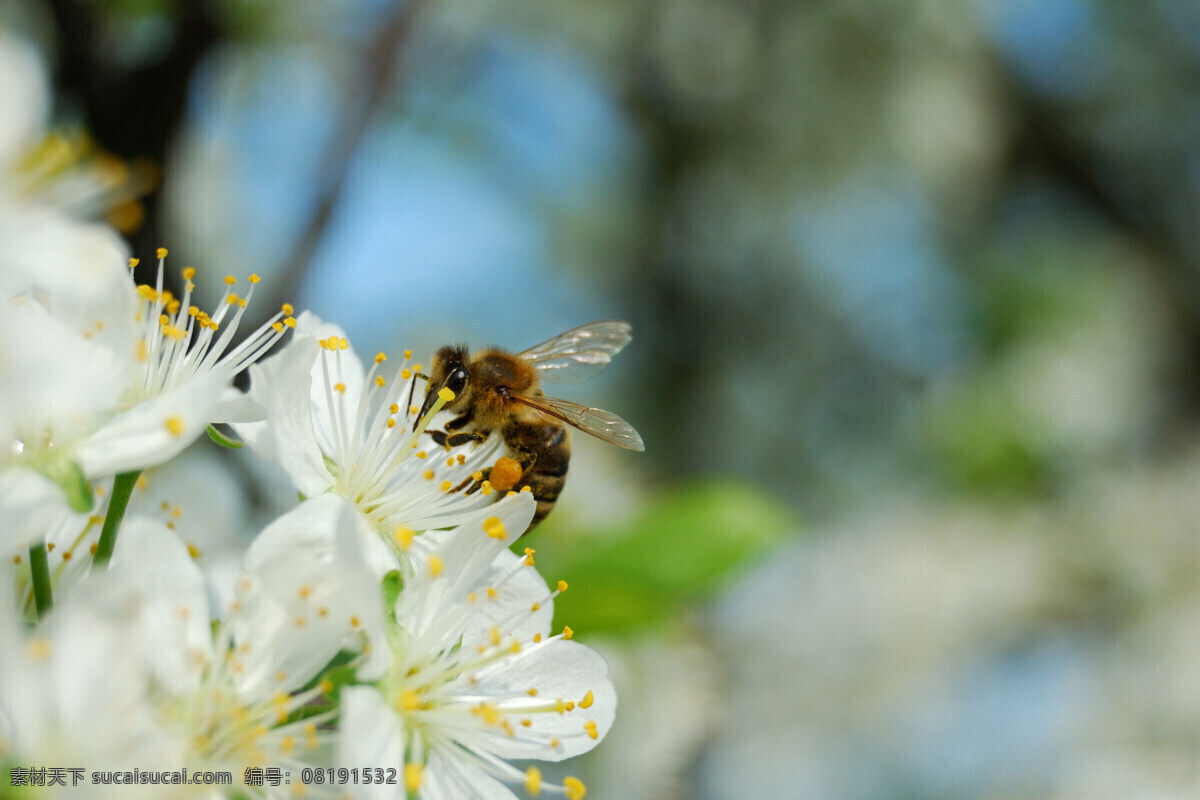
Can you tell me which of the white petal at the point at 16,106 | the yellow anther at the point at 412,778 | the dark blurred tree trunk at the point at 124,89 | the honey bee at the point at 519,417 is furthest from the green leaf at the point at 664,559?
the dark blurred tree trunk at the point at 124,89

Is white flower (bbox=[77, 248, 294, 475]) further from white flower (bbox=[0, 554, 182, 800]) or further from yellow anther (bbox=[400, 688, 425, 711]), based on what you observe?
yellow anther (bbox=[400, 688, 425, 711])

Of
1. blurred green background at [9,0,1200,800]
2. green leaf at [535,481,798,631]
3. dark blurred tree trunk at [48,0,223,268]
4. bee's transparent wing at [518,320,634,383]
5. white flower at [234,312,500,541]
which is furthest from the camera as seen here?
blurred green background at [9,0,1200,800]

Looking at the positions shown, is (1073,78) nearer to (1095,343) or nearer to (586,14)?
(1095,343)

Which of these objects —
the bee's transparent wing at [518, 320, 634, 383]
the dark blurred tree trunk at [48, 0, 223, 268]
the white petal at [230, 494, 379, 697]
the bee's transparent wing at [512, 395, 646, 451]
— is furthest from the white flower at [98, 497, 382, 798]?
the dark blurred tree trunk at [48, 0, 223, 268]

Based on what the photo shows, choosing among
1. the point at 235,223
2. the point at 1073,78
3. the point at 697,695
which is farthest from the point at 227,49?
the point at 1073,78

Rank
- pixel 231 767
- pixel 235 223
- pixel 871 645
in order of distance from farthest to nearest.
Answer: pixel 871 645 → pixel 235 223 → pixel 231 767

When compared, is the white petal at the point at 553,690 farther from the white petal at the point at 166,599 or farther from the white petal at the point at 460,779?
the white petal at the point at 166,599
